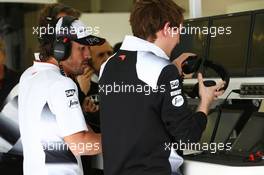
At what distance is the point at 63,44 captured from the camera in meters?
1.91

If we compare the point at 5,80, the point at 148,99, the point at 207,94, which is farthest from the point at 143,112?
the point at 5,80

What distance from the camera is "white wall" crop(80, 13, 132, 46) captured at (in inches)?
187

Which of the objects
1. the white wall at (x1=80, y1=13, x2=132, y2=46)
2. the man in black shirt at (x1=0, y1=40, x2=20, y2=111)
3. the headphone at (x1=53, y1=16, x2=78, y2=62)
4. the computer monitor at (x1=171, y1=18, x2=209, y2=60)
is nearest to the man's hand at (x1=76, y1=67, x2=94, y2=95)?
the man in black shirt at (x1=0, y1=40, x2=20, y2=111)

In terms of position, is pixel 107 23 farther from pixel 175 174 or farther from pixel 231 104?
pixel 175 174

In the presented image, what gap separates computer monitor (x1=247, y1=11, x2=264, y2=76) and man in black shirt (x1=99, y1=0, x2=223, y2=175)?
374 millimetres

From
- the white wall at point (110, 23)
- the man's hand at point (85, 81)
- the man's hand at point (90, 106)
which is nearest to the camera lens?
the man's hand at point (90, 106)

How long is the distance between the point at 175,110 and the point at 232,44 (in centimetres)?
74

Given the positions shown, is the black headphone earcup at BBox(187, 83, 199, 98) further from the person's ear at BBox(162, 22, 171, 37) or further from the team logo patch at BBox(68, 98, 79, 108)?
the team logo patch at BBox(68, 98, 79, 108)

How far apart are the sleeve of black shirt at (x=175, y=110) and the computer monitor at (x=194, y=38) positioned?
2.48 ft

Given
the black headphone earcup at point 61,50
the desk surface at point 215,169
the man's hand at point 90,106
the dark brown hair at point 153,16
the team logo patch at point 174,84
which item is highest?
the dark brown hair at point 153,16

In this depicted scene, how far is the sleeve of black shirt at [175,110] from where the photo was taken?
1.67 metres

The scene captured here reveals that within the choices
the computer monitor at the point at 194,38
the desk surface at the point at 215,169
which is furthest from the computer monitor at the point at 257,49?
the desk surface at the point at 215,169

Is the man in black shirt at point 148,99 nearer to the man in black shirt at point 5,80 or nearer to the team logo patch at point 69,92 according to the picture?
the team logo patch at point 69,92

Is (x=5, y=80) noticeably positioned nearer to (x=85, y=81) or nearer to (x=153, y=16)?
(x=85, y=81)
